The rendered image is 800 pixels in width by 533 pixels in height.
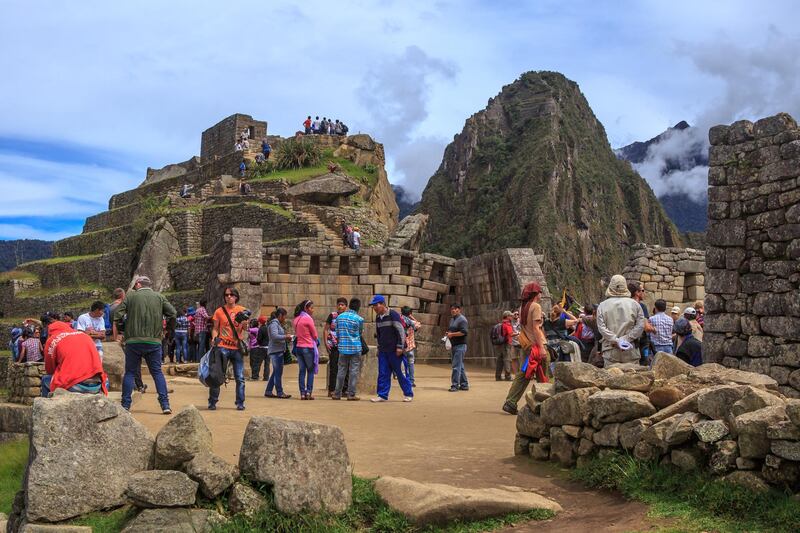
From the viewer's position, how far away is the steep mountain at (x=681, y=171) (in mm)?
103062

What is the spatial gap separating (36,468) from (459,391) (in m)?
8.32

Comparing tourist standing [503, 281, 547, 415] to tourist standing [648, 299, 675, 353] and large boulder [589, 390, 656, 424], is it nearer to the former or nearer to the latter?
tourist standing [648, 299, 675, 353]

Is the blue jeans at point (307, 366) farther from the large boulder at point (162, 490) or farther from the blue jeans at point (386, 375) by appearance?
the large boulder at point (162, 490)

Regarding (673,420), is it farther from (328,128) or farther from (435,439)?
(328,128)

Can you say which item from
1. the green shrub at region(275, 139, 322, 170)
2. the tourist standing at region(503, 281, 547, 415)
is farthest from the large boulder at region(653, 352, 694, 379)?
the green shrub at region(275, 139, 322, 170)

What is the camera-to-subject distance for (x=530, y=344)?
984 cm

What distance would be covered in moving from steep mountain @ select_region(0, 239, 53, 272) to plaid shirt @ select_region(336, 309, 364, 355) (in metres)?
90.5

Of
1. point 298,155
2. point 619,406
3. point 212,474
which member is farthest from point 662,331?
point 298,155

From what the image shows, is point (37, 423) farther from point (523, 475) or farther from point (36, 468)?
point (523, 475)

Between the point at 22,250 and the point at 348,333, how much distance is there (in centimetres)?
9552

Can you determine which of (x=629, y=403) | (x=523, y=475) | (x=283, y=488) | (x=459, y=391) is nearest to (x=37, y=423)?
(x=283, y=488)

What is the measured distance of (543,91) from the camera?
134625 millimetres

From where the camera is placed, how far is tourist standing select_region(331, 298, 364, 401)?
39.2 feet

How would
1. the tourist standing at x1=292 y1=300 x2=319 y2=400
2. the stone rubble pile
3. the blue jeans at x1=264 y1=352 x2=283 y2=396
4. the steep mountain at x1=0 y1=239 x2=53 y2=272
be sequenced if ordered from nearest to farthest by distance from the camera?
the stone rubble pile
the tourist standing at x1=292 y1=300 x2=319 y2=400
the blue jeans at x1=264 y1=352 x2=283 y2=396
the steep mountain at x1=0 y1=239 x2=53 y2=272
